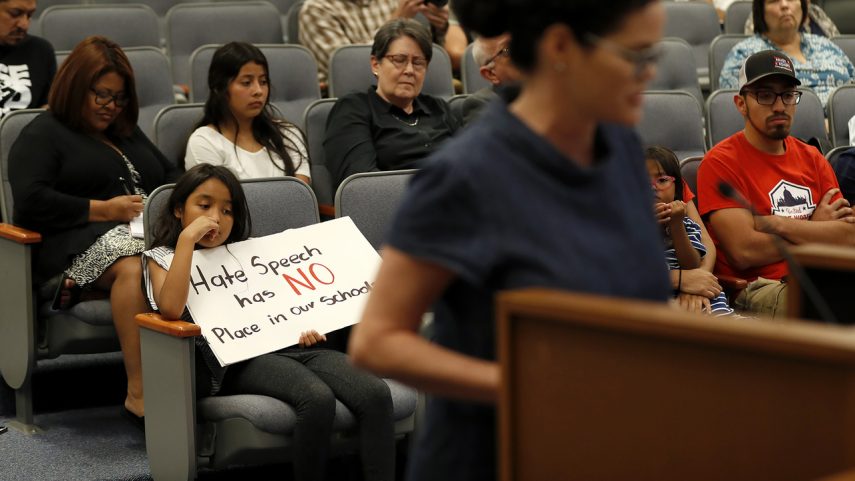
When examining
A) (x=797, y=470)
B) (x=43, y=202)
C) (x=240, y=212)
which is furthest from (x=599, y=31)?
(x=43, y=202)

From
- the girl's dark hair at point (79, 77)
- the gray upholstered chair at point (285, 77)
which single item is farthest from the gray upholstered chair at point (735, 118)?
the girl's dark hair at point (79, 77)

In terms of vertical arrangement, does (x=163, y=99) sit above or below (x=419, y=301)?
below

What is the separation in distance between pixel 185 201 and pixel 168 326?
0.43 m

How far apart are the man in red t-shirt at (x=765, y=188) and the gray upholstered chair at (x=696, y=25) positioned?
217 cm

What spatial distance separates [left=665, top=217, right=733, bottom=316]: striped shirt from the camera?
3.27m

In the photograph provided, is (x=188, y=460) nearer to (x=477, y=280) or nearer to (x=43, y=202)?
(x=43, y=202)

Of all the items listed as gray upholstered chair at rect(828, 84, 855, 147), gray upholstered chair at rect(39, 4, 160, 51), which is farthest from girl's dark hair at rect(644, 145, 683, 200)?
gray upholstered chair at rect(39, 4, 160, 51)

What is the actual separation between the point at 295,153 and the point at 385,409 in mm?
1266

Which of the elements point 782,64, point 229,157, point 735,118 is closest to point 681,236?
point 782,64

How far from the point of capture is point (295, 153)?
150 inches

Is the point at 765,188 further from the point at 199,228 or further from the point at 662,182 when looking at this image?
the point at 199,228

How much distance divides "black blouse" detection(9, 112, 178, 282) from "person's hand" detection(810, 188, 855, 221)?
83.6 inches

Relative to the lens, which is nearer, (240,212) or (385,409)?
(385,409)

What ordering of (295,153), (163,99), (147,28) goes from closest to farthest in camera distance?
(295,153) < (163,99) < (147,28)
